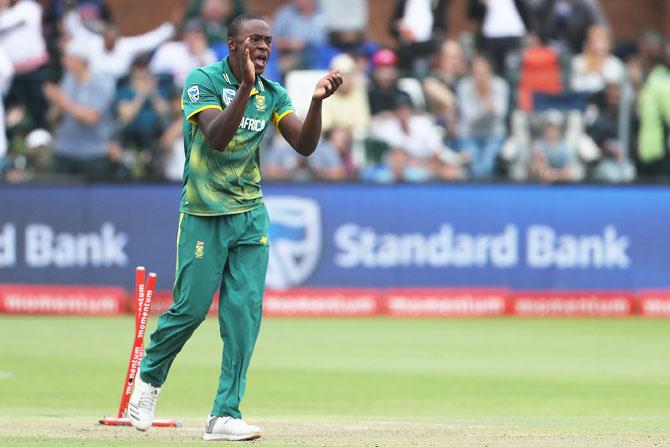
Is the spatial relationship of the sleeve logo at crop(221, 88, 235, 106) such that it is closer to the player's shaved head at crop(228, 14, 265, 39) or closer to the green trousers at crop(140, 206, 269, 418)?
the player's shaved head at crop(228, 14, 265, 39)

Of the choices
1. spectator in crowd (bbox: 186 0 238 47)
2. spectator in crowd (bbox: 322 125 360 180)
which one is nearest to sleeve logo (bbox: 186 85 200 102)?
spectator in crowd (bbox: 322 125 360 180)

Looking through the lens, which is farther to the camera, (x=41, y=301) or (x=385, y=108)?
(x=385, y=108)

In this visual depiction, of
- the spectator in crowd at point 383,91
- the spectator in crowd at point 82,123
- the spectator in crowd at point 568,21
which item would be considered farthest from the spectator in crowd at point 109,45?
the spectator in crowd at point 568,21

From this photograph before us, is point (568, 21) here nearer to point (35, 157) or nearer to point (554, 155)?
point (554, 155)

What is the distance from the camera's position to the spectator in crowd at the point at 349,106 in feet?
65.3

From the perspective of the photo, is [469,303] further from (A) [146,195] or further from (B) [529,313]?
(A) [146,195]

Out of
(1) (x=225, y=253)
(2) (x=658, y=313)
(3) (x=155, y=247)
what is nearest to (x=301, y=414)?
(1) (x=225, y=253)

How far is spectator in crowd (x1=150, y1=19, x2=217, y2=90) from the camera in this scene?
66.4 feet

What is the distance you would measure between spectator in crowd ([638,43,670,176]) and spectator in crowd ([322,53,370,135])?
3.78 m

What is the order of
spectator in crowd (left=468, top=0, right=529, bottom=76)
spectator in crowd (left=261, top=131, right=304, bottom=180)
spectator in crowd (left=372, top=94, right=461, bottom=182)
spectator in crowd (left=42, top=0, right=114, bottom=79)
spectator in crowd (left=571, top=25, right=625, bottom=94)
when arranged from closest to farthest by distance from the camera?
spectator in crowd (left=261, top=131, right=304, bottom=180)
spectator in crowd (left=372, top=94, right=461, bottom=182)
spectator in crowd (left=42, top=0, right=114, bottom=79)
spectator in crowd (left=571, top=25, right=625, bottom=94)
spectator in crowd (left=468, top=0, right=529, bottom=76)

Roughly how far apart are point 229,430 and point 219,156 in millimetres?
1477

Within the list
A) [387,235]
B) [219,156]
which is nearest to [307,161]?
[387,235]

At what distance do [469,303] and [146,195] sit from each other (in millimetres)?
4329

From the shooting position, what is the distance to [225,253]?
8.16 metres
